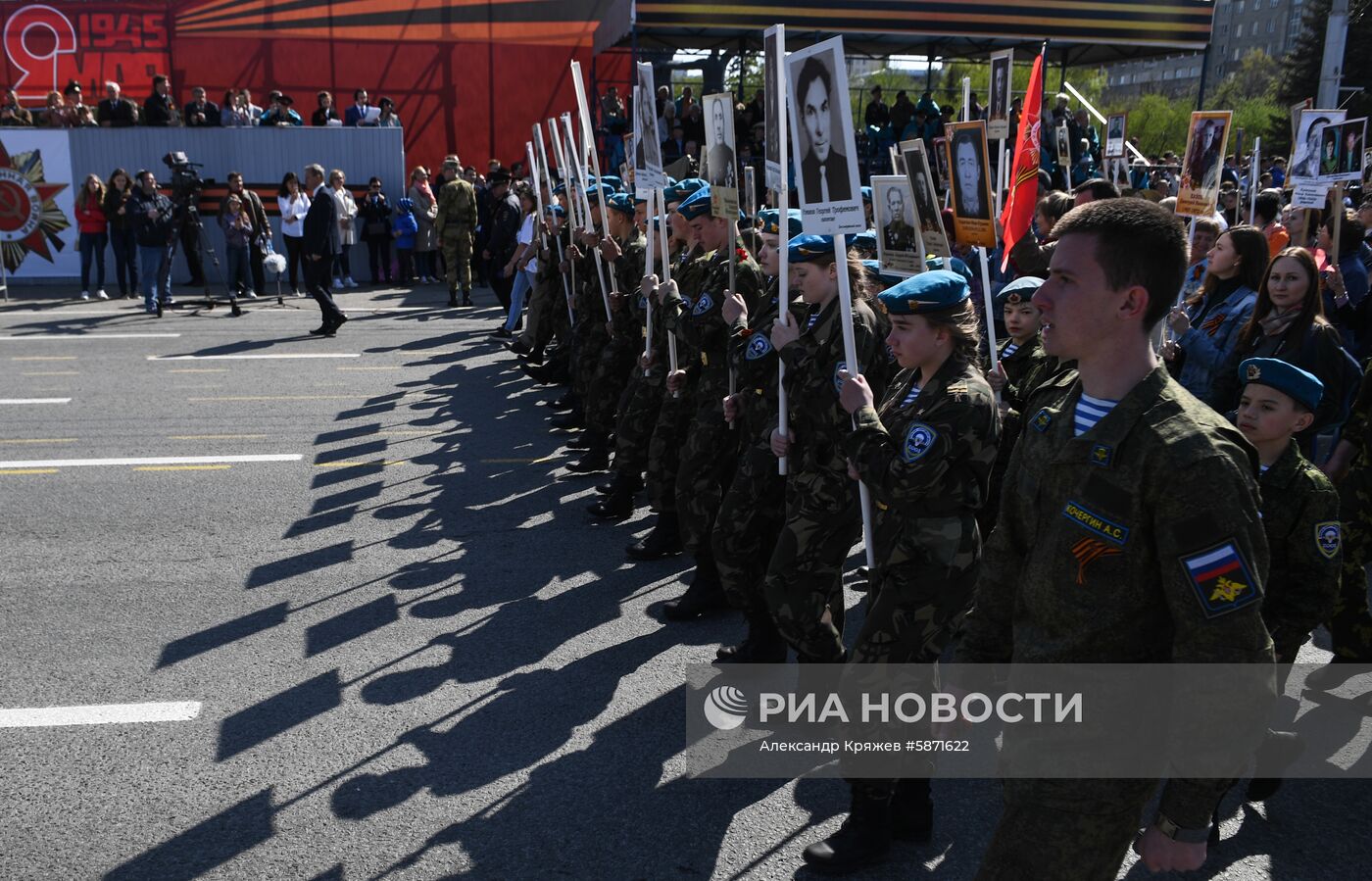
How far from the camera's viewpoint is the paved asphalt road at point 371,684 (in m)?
4.04

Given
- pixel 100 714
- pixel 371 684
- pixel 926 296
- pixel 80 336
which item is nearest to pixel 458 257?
pixel 80 336

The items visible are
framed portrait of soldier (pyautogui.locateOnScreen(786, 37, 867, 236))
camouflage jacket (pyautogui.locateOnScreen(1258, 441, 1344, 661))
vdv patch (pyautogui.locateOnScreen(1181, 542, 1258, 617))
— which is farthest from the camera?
framed portrait of soldier (pyautogui.locateOnScreen(786, 37, 867, 236))

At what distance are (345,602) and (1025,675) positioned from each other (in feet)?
15.3

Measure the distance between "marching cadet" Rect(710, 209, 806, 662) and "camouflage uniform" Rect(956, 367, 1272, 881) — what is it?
257 cm

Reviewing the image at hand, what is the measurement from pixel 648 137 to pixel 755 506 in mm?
3588

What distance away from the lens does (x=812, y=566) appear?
4.51 metres

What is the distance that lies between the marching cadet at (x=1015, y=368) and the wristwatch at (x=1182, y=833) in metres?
3.34

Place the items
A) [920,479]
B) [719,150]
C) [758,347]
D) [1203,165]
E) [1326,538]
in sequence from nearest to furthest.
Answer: [920,479]
[1326,538]
[758,347]
[719,150]
[1203,165]

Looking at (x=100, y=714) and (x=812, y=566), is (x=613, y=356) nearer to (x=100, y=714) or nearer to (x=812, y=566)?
(x=812, y=566)

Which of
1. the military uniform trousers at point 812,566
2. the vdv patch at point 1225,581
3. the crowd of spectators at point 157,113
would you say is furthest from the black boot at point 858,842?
the crowd of spectators at point 157,113

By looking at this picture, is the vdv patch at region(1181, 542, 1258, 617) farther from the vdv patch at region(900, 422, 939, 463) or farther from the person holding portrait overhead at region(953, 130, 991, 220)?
the person holding portrait overhead at region(953, 130, 991, 220)

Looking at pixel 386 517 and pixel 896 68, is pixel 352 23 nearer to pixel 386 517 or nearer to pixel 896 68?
pixel 386 517

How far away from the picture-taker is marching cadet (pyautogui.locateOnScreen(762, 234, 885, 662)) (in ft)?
14.8

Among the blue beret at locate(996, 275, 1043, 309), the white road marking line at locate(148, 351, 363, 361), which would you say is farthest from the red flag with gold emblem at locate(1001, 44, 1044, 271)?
the white road marking line at locate(148, 351, 363, 361)
